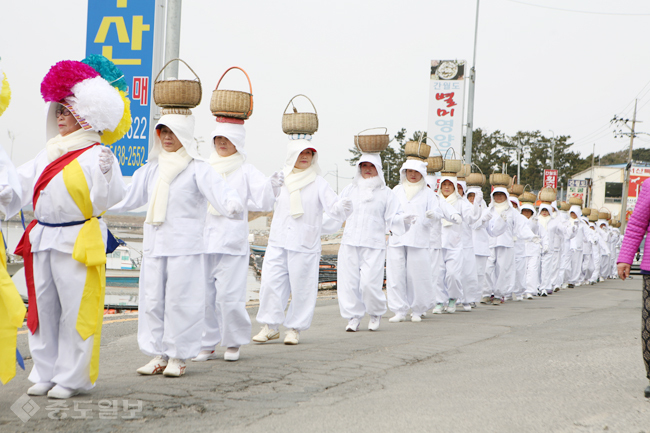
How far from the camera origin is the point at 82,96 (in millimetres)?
4895

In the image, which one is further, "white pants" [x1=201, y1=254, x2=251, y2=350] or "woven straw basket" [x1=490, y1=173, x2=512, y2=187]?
"woven straw basket" [x1=490, y1=173, x2=512, y2=187]

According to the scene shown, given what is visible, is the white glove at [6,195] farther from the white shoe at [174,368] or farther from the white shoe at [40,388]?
the white shoe at [174,368]

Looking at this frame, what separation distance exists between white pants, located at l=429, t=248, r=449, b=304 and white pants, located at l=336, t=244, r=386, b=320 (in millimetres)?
2669

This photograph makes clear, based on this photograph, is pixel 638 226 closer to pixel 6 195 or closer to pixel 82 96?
pixel 82 96

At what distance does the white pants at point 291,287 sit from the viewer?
773 cm

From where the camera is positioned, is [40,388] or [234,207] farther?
[234,207]

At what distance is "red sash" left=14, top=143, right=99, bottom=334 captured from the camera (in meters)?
4.86

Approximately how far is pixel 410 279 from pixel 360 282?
1394 mm

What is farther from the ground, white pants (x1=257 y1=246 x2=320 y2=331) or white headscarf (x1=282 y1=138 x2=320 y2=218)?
white headscarf (x1=282 y1=138 x2=320 y2=218)

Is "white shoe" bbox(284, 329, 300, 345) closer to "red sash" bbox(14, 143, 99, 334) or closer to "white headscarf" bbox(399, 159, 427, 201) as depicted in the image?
"red sash" bbox(14, 143, 99, 334)

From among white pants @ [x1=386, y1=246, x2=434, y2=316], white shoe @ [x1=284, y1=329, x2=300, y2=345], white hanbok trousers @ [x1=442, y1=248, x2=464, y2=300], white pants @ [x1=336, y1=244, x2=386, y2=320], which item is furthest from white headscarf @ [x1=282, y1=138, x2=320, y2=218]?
white hanbok trousers @ [x1=442, y1=248, x2=464, y2=300]

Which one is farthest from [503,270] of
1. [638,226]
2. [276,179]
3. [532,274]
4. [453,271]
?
[638,226]

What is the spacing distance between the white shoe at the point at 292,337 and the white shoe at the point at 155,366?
2.03 metres

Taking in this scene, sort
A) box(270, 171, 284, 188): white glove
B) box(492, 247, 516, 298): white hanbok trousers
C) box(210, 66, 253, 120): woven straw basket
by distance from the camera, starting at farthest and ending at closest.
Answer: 1. box(492, 247, 516, 298): white hanbok trousers
2. box(210, 66, 253, 120): woven straw basket
3. box(270, 171, 284, 188): white glove
